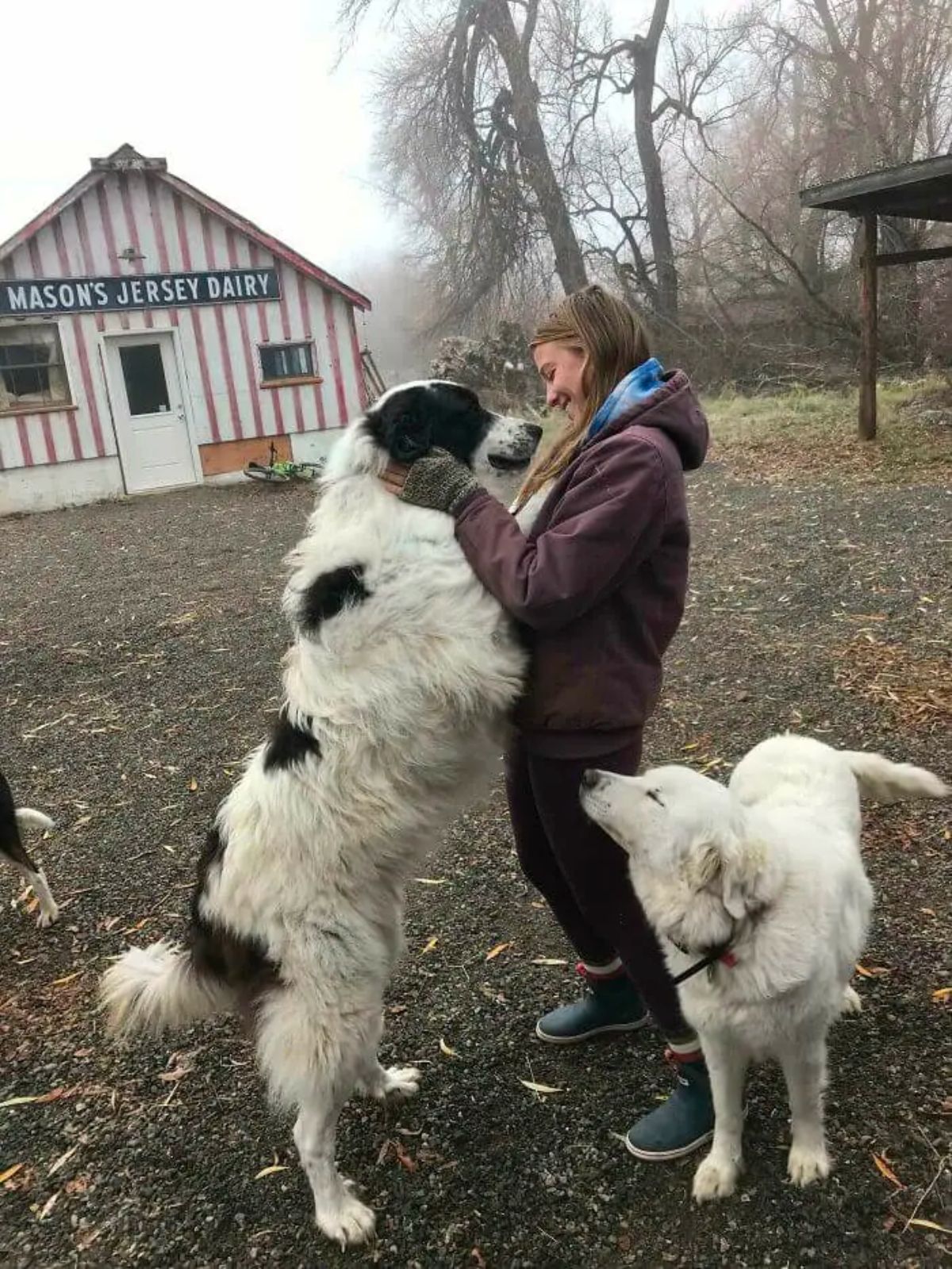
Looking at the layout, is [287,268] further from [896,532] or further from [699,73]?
[699,73]

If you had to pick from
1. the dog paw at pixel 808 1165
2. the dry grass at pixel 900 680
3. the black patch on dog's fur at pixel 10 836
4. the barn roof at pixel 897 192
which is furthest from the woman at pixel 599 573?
the barn roof at pixel 897 192

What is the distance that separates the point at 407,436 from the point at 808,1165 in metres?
2.21

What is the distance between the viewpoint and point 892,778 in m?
2.81

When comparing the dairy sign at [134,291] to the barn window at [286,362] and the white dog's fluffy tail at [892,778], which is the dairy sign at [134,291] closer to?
the barn window at [286,362]

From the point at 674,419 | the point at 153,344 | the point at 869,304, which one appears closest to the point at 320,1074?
the point at 674,419

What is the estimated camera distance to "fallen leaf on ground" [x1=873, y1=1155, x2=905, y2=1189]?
2.27m

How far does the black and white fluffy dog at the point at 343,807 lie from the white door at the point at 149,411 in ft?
49.3

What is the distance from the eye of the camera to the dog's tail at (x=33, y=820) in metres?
4.29

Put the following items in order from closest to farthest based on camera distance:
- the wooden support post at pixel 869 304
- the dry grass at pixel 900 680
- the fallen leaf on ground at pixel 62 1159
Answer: the fallen leaf on ground at pixel 62 1159 → the dry grass at pixel 900 680 → the wooden support post at pixel 869 304

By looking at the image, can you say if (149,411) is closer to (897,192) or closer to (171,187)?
(171,187)

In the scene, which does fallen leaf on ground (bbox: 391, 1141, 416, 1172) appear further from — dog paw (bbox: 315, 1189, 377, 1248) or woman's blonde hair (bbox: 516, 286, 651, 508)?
woman's blonde hair (bbox: 516, 286, 651, 508)

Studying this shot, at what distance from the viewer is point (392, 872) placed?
2416 mm

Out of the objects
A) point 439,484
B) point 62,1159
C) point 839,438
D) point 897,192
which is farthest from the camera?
point 839,438

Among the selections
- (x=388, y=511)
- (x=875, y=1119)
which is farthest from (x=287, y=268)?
(x=875, y=1119)
